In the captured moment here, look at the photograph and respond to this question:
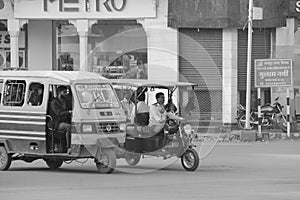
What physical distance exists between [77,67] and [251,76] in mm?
7350

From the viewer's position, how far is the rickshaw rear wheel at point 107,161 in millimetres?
17891

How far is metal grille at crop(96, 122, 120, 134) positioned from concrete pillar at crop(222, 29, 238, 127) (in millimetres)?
13434

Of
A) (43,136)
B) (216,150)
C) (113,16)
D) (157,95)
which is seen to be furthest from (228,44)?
(43,136)

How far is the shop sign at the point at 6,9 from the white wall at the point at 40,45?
221cm

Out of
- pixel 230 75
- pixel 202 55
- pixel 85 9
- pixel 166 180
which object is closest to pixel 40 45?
pixel 85 9

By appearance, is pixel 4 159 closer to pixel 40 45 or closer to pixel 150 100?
pixel 150 100

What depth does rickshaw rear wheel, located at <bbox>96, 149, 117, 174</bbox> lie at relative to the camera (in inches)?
704

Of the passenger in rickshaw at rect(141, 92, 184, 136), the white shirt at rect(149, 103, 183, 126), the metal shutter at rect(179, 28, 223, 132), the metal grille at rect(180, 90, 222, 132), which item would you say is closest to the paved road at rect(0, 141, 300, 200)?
the passenger in rickshaw at rect(141, 92, 184, 136)

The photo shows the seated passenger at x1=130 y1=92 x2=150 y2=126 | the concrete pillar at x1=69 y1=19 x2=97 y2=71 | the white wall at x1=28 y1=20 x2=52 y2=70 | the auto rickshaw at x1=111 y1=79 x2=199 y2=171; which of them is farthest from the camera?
the white wall at x1=28 y1=20 x2=52 y2=70

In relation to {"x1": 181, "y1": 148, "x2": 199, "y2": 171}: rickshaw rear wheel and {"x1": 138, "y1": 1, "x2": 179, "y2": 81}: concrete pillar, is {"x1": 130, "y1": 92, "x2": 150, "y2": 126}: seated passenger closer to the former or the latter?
{"x1": 181, "y1": 148, "x2": 199, "y2": 171}: rickshaw rear wheel

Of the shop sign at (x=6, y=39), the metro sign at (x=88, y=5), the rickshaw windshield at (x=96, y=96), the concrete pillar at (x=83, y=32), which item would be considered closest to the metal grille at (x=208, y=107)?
the metro sign at (x=88, y=5)

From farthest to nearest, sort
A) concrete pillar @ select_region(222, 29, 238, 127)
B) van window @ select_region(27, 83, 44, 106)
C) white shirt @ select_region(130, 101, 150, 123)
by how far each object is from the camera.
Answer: concrete pillar @ select_region(222, 29, 238, 127) < white shirt @ select_region(130, 101, 150, 123) < van window @ select_region(27, 83, 44, 106)

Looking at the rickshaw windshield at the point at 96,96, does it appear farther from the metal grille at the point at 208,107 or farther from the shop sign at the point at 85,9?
the shop sign at the point at 85,9

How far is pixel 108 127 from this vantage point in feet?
59.6
